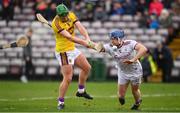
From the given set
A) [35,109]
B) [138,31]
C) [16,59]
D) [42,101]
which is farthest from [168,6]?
[35,109]

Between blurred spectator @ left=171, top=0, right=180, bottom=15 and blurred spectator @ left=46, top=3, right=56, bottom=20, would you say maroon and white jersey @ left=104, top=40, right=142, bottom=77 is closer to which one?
blurred spectator @ left=171, top=0, right=180, bottom=15

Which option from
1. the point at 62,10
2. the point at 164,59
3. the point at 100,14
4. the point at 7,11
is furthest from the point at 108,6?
the point at 62,10

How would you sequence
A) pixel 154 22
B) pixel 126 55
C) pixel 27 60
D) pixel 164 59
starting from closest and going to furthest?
pixel 126 55 < pixel 164 59 < pixel 27 60 < pixel 154 22

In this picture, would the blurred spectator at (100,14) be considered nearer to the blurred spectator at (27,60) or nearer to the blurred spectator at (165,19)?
the blurred spectator at (165,19)

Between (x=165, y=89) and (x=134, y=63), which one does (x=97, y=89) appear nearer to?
(x=165, y=89)

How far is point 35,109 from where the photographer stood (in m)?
15.9

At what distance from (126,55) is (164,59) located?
13093mm

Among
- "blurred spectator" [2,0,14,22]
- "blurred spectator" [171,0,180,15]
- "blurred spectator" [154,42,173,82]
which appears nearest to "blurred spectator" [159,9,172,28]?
"blurred spectator" [171,0,180,15]

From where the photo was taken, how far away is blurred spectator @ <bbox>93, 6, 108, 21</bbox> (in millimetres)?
31312

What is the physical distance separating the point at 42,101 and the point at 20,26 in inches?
538

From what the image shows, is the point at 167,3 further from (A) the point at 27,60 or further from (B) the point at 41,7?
(A) the point at 27,60

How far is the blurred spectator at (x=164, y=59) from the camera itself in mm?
28656

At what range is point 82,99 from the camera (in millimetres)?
19312

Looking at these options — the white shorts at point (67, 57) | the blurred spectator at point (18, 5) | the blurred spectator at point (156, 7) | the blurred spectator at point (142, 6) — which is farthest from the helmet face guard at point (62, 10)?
the blurred spectator at point (18, 5)
